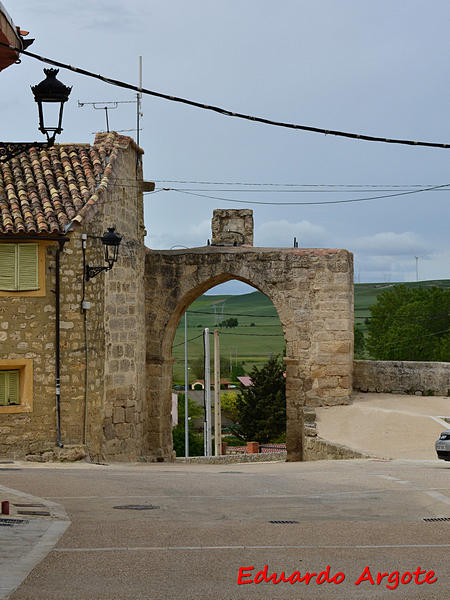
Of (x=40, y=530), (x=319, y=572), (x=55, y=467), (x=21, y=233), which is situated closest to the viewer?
(x=319, y=572)

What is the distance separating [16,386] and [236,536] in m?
9.97

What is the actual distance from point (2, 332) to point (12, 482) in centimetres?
543

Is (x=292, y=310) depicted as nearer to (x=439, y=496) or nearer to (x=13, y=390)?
(x=13, y=390)

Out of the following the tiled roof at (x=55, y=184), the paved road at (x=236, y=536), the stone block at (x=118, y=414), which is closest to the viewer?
the paved road at (x=236, y=536)

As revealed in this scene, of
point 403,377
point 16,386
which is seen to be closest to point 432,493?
point 16,386

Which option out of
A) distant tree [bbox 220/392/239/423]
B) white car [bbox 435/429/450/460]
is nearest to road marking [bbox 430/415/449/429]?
white car [bbox 435/429/450/460]

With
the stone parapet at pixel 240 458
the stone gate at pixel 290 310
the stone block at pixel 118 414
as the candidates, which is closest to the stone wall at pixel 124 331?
the stone block at pixel 118 414

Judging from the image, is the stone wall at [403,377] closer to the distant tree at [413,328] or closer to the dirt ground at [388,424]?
the dirt ground at [388,424]

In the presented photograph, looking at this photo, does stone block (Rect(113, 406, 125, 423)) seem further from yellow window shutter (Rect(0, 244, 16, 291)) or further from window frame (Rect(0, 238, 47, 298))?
yellow window shutter (Rect(0, 244, 16, 291))

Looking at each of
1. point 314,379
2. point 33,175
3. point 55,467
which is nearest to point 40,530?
point 55,467

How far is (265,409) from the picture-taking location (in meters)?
55.2

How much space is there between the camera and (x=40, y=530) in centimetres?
844

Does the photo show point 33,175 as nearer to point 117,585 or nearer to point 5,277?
point 5,277

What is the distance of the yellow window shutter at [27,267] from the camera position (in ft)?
57.3
